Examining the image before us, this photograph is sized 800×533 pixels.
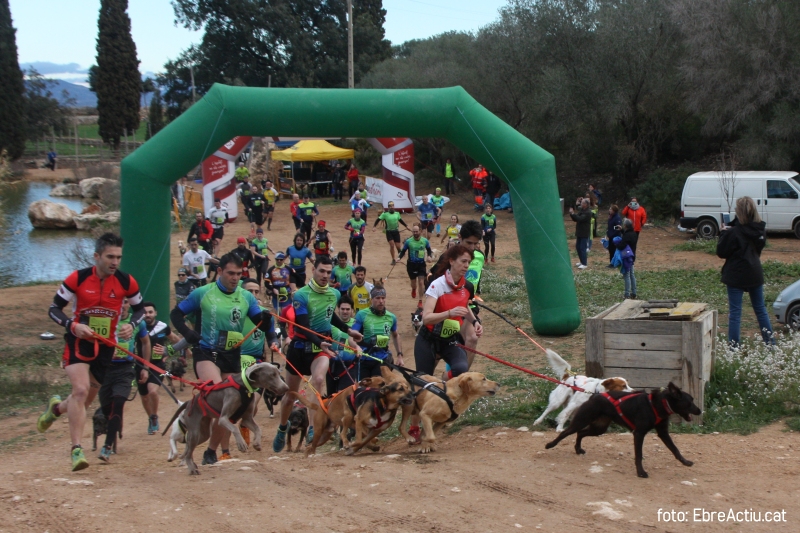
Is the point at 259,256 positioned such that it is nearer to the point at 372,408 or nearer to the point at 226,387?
the point at 372,408

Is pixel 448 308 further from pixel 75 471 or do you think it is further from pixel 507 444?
pixel 75 471

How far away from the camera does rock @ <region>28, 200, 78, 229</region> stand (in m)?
34.8

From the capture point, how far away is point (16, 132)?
50.6 meters

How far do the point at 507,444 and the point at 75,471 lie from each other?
12.7ft

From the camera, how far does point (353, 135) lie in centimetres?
1394

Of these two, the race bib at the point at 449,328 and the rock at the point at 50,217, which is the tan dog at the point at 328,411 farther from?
the rock at the point at 50,217

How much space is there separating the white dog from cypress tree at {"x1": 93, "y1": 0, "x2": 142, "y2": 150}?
54933 mm

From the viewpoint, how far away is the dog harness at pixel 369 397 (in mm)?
7176

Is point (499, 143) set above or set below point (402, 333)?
above

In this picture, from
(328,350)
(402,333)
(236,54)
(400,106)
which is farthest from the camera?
(236,54)

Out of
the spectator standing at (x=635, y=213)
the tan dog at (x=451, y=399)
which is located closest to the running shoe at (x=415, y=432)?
the tan dog at (x=451, y=399)

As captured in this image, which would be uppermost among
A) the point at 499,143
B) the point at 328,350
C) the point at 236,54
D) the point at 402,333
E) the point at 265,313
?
the point at 236,54

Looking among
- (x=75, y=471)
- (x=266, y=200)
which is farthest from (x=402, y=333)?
(x=266, y=200)

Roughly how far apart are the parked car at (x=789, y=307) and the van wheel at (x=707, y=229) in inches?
528
